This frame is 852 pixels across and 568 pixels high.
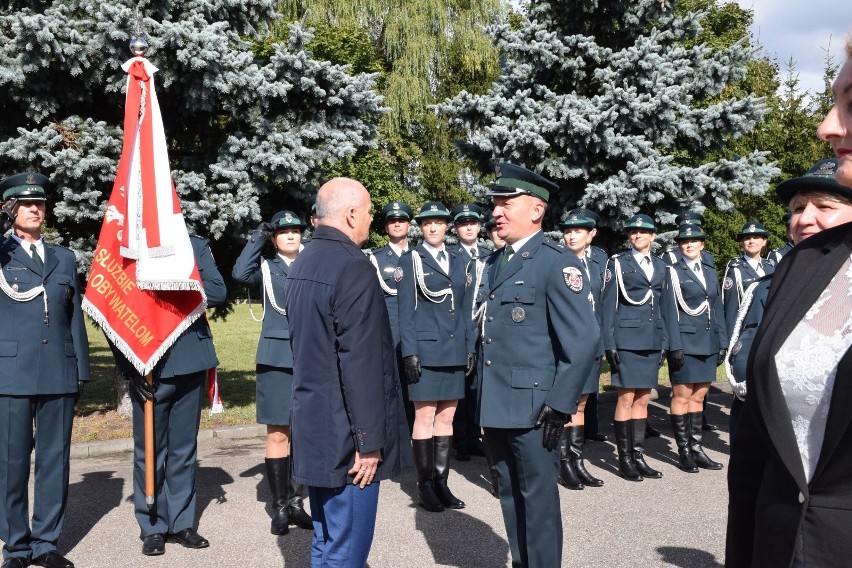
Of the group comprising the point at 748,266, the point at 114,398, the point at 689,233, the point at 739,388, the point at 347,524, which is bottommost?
the point at 114,398

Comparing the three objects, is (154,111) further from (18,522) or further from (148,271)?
(18,522)

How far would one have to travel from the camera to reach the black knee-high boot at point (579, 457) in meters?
7.14

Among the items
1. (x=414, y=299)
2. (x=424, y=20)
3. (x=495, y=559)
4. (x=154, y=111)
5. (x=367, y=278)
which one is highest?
(x=424, y=20)

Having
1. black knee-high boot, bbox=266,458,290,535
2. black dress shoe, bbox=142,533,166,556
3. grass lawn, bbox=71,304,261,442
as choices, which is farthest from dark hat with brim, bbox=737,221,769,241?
black dress shoe, bbox=142,533,166,556

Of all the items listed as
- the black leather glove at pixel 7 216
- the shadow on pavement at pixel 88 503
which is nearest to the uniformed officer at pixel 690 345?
the shadow on pavement at pixel 88 503

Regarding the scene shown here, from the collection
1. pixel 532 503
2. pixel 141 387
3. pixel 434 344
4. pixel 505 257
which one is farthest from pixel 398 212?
pixel 532 503

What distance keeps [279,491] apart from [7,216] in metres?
2.61

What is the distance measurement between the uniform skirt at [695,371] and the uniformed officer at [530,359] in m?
3.91

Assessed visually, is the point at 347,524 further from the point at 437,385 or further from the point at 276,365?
the point at 437,385

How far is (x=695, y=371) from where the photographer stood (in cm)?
788

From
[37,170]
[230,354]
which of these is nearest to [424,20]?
[230,354]

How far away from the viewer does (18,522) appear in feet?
16.9

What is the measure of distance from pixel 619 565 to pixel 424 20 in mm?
19459

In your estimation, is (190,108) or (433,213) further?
(190,108)
